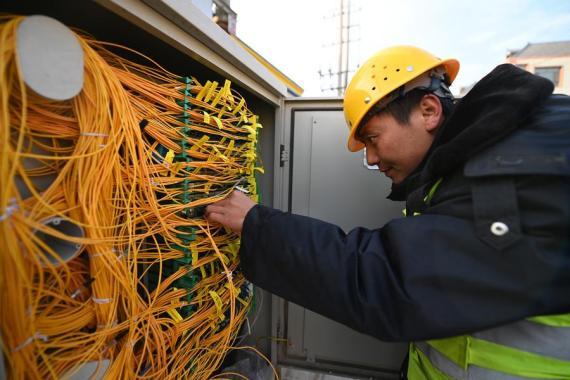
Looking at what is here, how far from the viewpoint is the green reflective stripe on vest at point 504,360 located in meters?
0.69

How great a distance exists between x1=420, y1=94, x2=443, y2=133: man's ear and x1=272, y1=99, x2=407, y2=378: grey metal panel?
1.95ft

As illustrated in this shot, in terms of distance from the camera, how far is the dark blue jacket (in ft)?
1.96

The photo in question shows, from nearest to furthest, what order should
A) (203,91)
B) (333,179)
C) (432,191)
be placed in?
(432,191) → (203,91) → (333,179)

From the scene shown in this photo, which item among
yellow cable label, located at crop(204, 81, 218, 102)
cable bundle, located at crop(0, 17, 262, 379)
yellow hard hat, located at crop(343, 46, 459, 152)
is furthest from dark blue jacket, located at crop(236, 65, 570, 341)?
yellow cable label, located at crop(204, 81, 218, 102)

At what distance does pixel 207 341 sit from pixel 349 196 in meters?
0.99

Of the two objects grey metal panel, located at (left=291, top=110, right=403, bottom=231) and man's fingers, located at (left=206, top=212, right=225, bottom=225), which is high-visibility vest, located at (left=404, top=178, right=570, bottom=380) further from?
grey metal panel, located at (left=291, top=110, right=403, bottom=231)

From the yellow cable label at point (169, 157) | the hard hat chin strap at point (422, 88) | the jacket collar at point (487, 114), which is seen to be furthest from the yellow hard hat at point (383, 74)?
the yellow cable label at point (169, 157)

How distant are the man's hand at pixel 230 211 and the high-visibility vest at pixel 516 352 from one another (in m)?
0.71

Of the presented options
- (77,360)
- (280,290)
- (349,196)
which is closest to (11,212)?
(77,360)

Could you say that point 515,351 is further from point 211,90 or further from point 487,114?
point 211,90

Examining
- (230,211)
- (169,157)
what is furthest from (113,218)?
(230,211)

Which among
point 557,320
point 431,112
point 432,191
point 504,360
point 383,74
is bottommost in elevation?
point 504,360

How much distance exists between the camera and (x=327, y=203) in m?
1.60

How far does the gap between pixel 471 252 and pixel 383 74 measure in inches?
25.8
